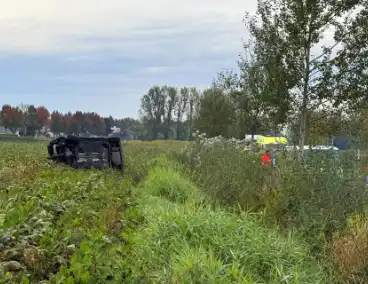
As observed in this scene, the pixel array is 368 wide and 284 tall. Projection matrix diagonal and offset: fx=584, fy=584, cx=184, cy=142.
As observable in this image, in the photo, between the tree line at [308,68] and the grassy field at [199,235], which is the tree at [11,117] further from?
the grassy field at [199,235]

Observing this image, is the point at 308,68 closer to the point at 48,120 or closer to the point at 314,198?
the point at 314,198

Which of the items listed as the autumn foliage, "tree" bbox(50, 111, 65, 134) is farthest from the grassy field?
"tree" bbox(50, 111, 65, 134)

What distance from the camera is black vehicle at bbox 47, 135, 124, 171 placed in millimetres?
17266

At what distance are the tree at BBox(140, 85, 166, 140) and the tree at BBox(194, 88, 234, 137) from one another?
42.1 m

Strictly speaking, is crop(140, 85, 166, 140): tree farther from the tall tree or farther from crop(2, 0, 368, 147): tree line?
crop(2, 0, 368, 147): tree line

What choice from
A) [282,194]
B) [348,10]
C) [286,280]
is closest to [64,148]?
[348,10]

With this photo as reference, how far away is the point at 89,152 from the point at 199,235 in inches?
462

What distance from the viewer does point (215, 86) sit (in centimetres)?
3522

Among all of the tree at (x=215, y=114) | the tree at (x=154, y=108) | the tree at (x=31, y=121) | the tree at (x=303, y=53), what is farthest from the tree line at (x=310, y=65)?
the tree at (x=31, y=121)

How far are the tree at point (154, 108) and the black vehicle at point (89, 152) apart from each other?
58.8 metres

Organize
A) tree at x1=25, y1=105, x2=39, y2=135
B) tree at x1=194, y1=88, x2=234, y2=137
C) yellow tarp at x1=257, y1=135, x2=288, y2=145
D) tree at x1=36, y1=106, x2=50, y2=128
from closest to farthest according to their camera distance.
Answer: yellow tarp at x1=257, y1=135, x2=288, y2=145
tree at x1=194, y1=88, x2=234, y2=137
tree at x1=25, y1=105, x2=39, y2=135
tree at x1=36, y1=106, x2=50, y2=128

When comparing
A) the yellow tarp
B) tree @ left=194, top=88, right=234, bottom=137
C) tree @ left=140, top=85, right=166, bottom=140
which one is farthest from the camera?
tree @ left=140, top=85, right=166, bottom=140

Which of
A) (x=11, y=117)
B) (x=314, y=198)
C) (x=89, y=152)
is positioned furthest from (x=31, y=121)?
(x=314, y=198)

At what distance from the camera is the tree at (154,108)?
77.9 meters
